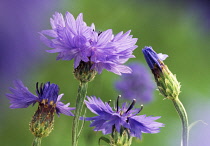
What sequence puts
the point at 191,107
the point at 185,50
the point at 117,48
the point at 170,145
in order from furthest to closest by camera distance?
the point at 185,50 → the point at 191,107 → the point at 170,145 → the point at 117,48

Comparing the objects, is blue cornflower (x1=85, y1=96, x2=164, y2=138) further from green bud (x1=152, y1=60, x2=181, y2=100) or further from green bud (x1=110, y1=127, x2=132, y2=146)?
green bud (x1=152, y1=60, x2=181, y2=100)

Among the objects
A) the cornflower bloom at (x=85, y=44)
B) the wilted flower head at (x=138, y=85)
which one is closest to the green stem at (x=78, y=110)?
the cornflower bloom at (x=85, y=44)

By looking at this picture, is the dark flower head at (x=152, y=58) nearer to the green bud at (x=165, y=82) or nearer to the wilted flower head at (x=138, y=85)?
the green bud at (x=165, y=82)

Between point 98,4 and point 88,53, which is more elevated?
point 98,4

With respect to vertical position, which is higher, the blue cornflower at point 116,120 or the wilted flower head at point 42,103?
the wilted flower head at point 42,103

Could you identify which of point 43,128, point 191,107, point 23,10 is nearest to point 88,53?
point 43,128

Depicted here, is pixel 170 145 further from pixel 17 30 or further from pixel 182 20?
pixel 182 20

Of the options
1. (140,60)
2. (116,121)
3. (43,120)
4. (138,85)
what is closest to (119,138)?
(116,121)
